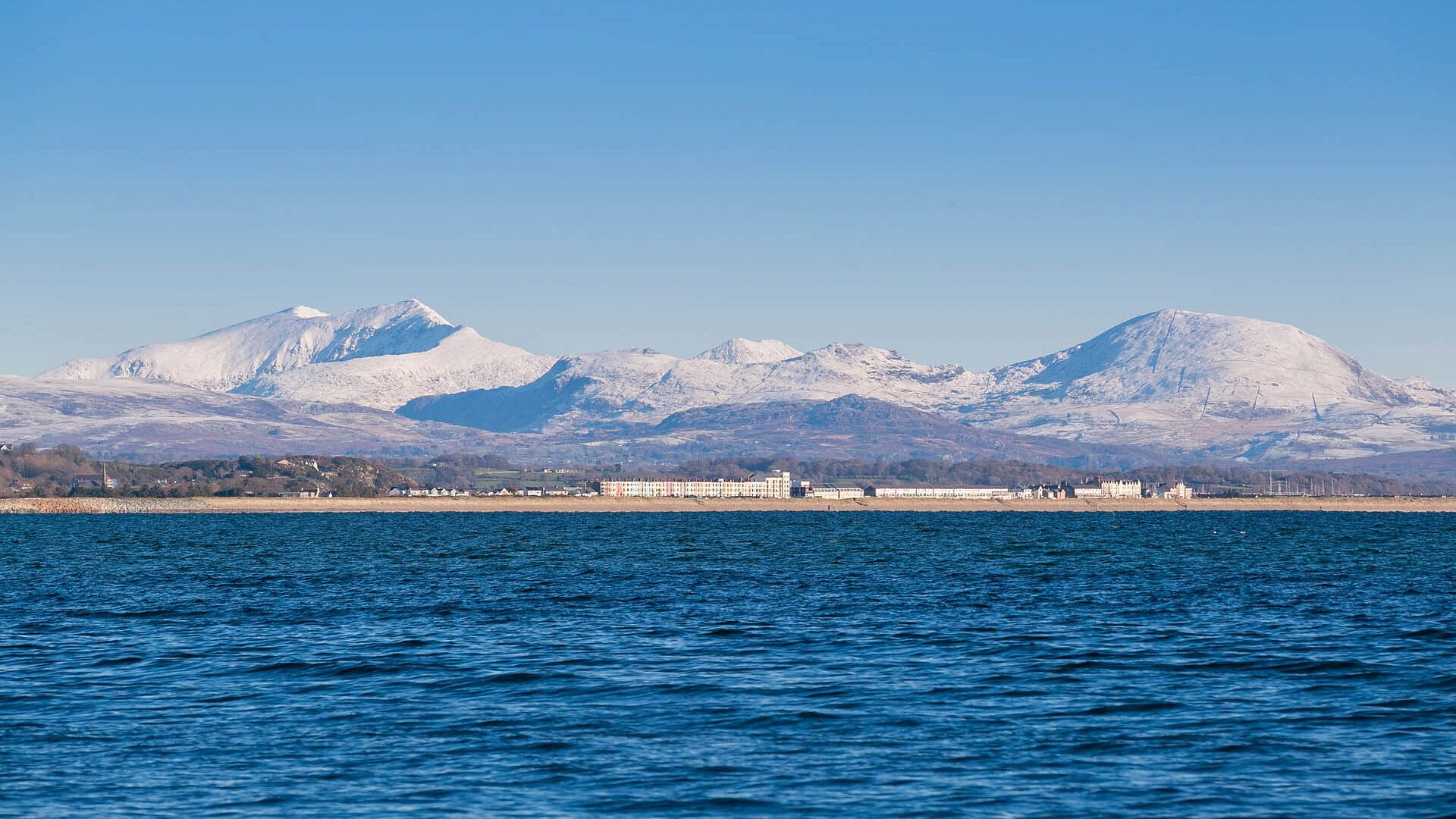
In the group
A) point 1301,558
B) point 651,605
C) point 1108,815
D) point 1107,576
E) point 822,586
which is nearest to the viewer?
point 1108,815

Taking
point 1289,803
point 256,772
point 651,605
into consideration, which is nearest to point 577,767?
point 256,772

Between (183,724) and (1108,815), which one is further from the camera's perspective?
(183,724)

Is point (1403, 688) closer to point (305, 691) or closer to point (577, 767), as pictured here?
point (577, 767)

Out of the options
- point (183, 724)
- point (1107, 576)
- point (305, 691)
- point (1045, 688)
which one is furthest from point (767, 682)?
point (1107, 576)

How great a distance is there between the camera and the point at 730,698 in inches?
1693

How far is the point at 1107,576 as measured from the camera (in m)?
93.5

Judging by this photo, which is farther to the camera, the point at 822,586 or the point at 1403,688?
the point at 822,586

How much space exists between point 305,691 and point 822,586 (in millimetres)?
42774

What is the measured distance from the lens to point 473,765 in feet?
112

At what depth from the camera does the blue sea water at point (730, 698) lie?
3180 centimetres

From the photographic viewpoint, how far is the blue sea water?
3180 cm

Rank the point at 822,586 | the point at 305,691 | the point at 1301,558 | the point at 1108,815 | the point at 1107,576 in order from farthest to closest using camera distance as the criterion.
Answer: the point at 1301,558, the point at 1107,576, the point at 822,586, the point at 305,691, the point at 1108,815

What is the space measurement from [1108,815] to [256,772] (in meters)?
16.5

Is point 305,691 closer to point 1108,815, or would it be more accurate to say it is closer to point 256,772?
point 256,772
